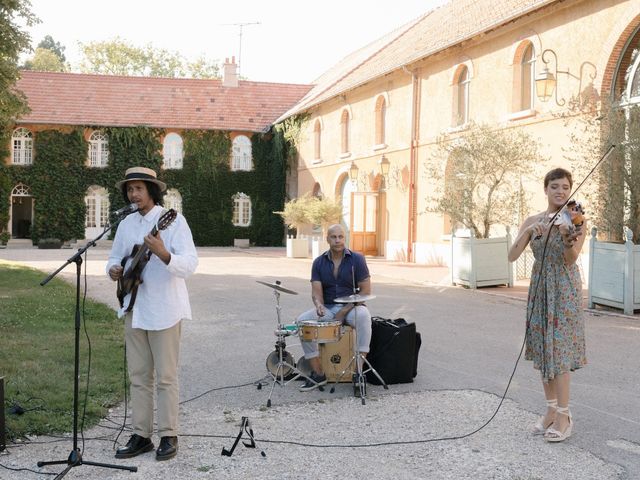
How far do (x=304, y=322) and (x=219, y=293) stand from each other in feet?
26.2

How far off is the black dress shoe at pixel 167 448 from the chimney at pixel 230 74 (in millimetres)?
35466

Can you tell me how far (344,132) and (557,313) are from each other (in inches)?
988

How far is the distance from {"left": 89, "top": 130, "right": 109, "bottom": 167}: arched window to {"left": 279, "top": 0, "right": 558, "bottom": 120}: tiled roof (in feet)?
29.1

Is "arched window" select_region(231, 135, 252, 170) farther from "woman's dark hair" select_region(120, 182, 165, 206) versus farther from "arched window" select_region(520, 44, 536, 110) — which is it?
"woman's dark hair" select_region(120, 182, 165, 206)

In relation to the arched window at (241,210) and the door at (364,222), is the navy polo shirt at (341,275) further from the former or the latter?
the arched window at (241,210)

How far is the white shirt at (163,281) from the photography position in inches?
184

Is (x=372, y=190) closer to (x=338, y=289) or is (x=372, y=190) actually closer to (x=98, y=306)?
(x=98, y=306)

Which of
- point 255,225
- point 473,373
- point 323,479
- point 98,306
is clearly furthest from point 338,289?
point 255,225

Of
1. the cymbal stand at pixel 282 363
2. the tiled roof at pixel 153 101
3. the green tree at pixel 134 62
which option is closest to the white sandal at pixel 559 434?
the cymbal stand at pixel 282 363

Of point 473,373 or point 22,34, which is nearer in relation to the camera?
point 473,373

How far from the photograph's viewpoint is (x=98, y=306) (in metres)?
11.7

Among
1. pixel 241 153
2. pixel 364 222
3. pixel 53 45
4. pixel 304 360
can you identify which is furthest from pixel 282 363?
pixel 53 45

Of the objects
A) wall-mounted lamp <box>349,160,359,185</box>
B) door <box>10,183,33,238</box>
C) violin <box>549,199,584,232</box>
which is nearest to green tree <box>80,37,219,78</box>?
door <box>10,183,33,238</box>

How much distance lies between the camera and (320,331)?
20.7 ft
